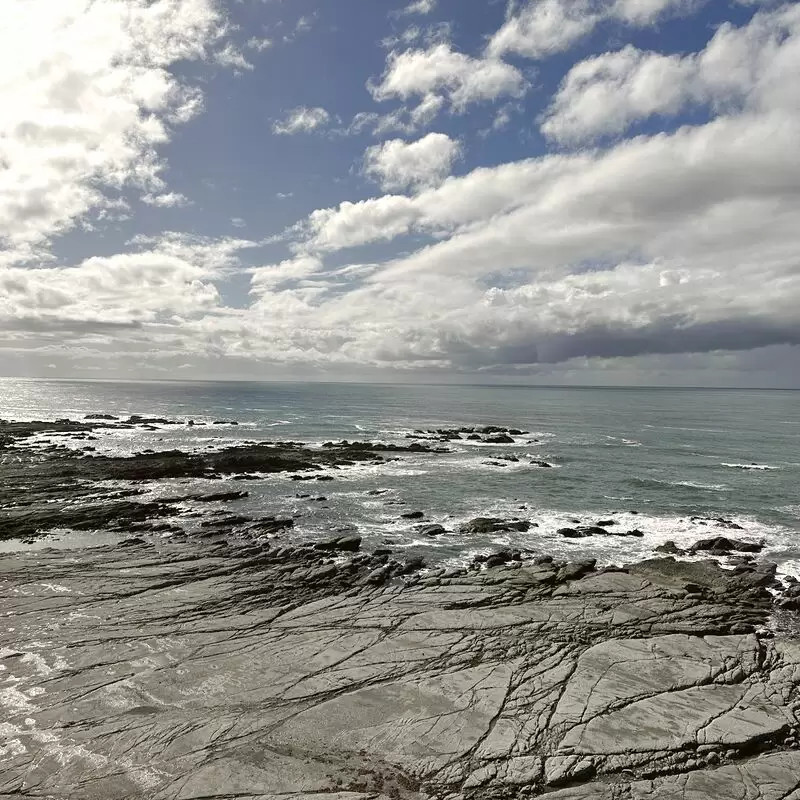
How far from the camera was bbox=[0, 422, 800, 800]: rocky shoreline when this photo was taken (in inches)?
477

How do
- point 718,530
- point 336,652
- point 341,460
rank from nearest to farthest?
point 336,652 < point 718,530 < point 341,460

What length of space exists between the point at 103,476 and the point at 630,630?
45511mm

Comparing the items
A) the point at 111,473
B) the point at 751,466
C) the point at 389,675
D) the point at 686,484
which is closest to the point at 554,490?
the point at 686,484

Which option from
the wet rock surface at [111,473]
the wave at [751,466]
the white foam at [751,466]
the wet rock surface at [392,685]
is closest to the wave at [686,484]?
the wave at [751,466]

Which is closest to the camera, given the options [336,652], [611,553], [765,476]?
[336,652]

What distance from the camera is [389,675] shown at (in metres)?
16.2

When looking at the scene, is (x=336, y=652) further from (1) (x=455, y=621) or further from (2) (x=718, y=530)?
(2) (x=718, y=530)

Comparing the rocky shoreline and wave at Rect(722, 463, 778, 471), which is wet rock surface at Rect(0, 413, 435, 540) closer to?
the rocky shoreline

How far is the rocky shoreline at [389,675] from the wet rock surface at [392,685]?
0.07 m

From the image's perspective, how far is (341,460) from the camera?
191 feet

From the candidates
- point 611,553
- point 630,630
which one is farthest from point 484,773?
point 611,553

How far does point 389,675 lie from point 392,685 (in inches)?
20.8

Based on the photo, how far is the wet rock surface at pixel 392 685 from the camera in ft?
39.6

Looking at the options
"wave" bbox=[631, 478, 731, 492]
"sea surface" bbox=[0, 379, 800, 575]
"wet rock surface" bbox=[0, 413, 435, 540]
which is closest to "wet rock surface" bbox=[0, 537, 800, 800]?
"sea surface" bbox=[0, 379, 800, 575]
